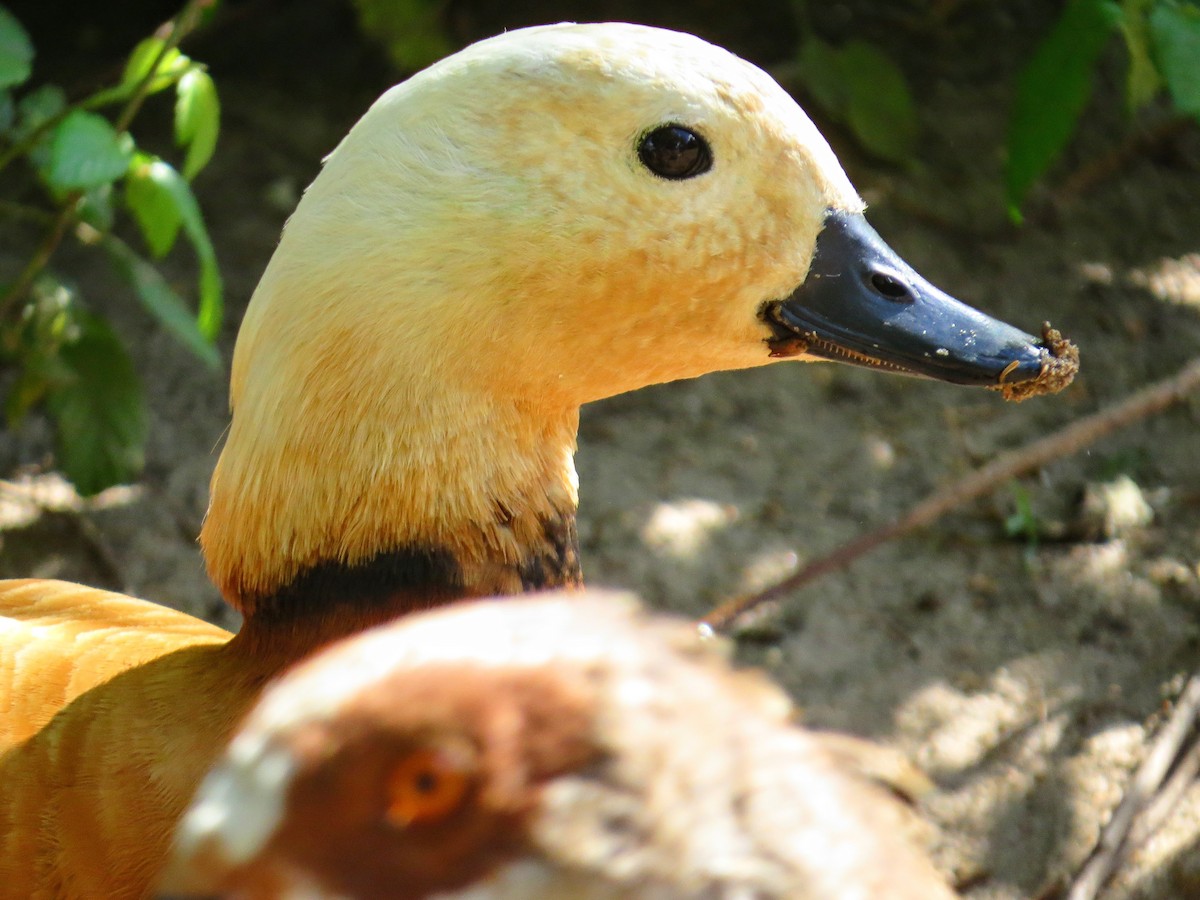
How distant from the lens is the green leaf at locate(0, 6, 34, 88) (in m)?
2.00

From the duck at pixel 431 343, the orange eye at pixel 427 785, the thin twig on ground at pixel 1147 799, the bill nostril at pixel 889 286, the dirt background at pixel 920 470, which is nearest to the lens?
the orange eye at pixel 427 785

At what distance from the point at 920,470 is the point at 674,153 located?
1.97m

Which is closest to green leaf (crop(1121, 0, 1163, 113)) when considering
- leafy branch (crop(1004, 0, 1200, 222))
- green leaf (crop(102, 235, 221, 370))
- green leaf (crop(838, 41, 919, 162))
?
leafy branch (crop(1004, 0, 1200, 222))

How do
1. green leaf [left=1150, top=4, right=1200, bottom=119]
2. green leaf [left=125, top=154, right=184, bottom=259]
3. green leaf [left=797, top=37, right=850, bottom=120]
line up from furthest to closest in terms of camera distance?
green leaf [left=797, top=37, right=850, bottom=120]
green leaf [left=1150, top=4, right=1200, bottom=119]
green leaf [left=125, top=154, right=184, bottom=259]

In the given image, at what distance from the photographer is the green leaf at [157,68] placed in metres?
2.11

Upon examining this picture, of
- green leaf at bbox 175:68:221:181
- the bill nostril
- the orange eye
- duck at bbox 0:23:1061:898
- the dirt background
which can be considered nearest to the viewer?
the orange eye

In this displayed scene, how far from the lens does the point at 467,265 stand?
5.07 ft

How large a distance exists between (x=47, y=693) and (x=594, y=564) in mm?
1544

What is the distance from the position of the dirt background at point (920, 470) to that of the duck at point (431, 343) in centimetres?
130

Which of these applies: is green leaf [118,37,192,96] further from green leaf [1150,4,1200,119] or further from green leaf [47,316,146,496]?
green leaf [1150,4,1200,119]

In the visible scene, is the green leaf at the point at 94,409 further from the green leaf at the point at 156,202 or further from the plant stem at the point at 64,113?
the green leaf at the point at 156,202

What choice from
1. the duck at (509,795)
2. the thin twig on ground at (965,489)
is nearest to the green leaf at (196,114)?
the thin twig on ground at (965,489)

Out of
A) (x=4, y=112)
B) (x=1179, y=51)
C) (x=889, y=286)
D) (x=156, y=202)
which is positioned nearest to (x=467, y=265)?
(x=889, y=286)

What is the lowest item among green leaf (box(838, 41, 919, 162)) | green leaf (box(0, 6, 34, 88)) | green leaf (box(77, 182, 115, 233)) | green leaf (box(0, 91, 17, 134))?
green leaf (box(838, 41, 919, 162))
